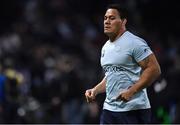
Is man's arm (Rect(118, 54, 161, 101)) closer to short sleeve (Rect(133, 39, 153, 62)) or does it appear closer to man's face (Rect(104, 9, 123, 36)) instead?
short sleeve (Rect(133, 39, 153, 62))

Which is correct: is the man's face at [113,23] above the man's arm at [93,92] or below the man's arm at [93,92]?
above

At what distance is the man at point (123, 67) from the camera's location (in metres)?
9.06

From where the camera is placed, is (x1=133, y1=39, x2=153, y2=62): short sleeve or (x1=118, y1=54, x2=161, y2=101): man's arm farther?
(x1=133, y1=39, x2=153, y2=62): short sleeve

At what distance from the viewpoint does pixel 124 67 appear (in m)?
9.16

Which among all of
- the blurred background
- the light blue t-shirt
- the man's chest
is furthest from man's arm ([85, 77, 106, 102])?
the blurred background

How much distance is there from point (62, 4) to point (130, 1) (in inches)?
108

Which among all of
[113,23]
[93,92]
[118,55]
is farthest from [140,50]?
[93,92]

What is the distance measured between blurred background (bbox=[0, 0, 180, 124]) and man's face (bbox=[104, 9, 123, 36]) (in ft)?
12.6

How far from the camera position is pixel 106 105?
30.8ft

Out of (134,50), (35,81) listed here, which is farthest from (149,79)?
(35,81)

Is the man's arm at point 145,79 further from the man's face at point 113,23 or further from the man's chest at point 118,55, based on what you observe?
the man's face at point 113,23

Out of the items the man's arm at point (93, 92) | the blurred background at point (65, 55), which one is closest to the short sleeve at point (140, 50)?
the man's arm at point (93, 92)

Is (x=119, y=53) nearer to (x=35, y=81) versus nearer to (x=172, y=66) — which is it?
(x=172, y=66)

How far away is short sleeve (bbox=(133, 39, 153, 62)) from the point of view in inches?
355
